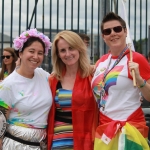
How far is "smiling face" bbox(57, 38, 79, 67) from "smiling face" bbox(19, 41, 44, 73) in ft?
0.65

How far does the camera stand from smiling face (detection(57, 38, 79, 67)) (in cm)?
278

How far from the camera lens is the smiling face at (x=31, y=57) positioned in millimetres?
2631

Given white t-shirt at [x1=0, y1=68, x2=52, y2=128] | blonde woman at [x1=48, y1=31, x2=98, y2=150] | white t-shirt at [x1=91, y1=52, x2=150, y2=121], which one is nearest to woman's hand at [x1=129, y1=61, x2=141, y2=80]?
white t-shirt at [x1=91, y1=52, x2=150, y2=121]

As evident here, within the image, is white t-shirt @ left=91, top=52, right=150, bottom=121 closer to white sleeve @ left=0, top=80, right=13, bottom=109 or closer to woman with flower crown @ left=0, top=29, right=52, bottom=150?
woman with flower crown @ left=0, top=29, right=52, bottom=150

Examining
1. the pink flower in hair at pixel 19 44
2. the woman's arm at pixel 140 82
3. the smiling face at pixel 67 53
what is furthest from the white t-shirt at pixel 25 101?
the woman's arm at pixel 140 82

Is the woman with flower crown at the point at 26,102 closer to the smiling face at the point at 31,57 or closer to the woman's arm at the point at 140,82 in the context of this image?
the smiling face at the point at 31,57

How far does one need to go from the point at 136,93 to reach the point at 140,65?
21 centimetres

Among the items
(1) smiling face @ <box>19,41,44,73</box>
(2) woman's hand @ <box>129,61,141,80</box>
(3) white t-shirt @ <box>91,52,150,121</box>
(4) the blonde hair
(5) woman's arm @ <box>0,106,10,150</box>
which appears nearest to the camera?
(2) woman's hand @ <box>129,61,141,80</box>

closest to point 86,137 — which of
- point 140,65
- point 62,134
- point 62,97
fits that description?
point 62,134

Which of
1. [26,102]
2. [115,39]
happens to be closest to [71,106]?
[26,102]

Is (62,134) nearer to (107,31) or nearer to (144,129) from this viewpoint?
(144,129)

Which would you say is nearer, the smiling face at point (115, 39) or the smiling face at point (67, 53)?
the smiling face at point (115, 39)

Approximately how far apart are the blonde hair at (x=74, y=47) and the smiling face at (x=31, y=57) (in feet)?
0.74

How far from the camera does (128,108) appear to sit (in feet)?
7.75
